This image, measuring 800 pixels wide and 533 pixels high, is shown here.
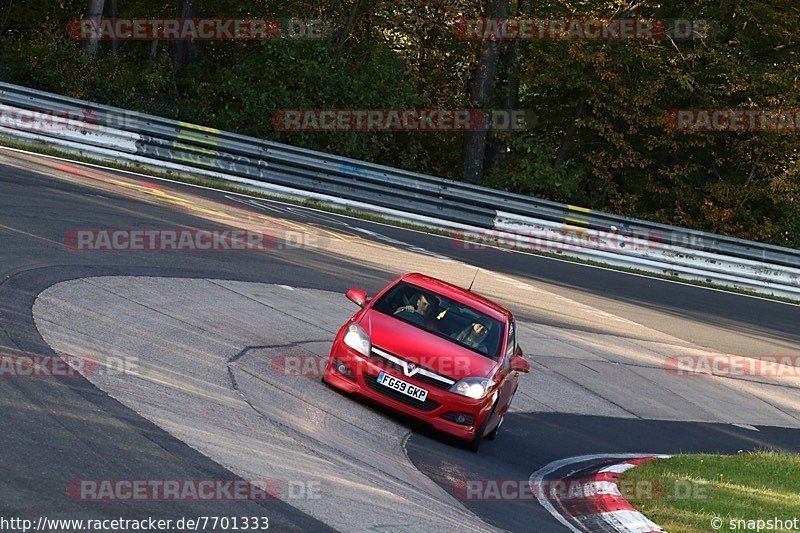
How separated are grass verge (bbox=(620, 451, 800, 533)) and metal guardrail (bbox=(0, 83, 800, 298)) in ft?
47.8

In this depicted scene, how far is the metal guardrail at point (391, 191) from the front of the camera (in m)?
24.4

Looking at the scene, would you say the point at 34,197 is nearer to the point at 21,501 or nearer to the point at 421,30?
the point at 21,501

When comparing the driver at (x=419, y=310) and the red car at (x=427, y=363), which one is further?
the driver at (x=419, y=310)

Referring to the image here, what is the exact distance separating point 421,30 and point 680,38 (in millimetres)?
7964

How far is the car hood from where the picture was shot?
1150 cm

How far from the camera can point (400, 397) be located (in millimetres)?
11445

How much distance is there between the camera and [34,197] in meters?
17.5

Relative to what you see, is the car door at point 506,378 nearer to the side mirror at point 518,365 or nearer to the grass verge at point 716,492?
the side mirror at point 518,365
